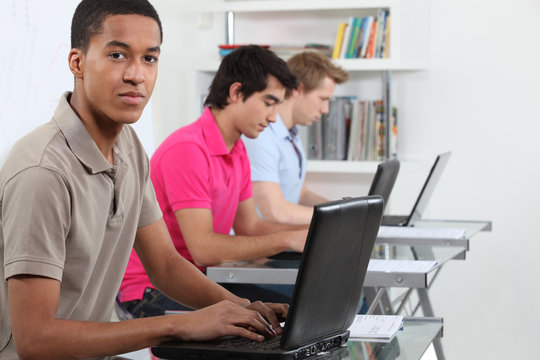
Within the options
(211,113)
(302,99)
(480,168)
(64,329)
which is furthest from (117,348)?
(480,168)

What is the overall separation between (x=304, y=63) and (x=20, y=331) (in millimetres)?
2398

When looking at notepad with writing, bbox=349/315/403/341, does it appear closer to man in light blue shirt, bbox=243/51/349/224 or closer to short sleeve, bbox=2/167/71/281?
short sleeve, bbox=2/167/71/281

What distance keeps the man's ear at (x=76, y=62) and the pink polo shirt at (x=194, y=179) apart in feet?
2.86

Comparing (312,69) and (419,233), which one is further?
(312,69)

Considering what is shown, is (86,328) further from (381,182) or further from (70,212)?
(381,182)

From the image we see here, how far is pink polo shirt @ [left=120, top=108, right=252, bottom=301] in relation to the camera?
7.02 feet

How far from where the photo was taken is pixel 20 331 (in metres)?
1.13

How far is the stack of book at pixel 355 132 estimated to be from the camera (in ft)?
12.3

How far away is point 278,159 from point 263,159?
0.17m

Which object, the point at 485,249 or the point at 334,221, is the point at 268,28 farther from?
the point at 334,221

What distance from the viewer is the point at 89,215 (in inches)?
50.2

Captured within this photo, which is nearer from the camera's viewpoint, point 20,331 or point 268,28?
point 20,331

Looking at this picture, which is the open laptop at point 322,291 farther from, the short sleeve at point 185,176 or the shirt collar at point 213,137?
the shirt collar at point 213,137

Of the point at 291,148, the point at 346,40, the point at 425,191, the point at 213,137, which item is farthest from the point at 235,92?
the point at 346,40
